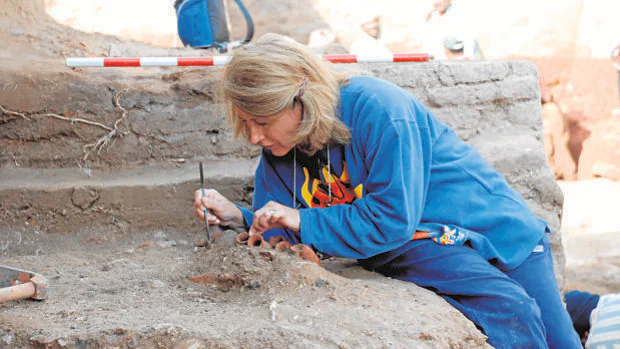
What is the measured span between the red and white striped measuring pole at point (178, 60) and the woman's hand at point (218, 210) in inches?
34.3

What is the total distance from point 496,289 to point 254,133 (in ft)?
2.88

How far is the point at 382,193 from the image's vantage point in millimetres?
1863

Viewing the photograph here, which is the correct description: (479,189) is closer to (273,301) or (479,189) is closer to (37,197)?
(273,301)

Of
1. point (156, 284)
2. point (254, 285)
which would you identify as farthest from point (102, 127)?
point (254, 285)

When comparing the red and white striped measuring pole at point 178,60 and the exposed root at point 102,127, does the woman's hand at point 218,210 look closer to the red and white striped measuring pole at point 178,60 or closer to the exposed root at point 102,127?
the exposed root at point 102,127

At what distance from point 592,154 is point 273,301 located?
8.58 metres

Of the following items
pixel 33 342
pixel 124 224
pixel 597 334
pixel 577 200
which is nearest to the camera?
pixel 33 342

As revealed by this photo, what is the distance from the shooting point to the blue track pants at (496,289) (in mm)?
1921

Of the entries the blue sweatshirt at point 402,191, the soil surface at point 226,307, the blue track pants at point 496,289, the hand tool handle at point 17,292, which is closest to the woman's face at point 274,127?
the blue sweatshirt at point 402,191

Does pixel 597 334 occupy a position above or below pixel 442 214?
below

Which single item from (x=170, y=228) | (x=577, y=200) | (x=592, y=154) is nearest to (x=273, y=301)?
(x=170, y=228)

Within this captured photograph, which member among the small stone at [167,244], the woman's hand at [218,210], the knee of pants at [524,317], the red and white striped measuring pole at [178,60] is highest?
the red and white striped measuring pole at [178,60]

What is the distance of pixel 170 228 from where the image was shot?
9.18 feet

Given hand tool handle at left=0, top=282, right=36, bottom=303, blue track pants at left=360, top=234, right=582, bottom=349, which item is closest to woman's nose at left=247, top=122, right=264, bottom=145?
blue track pants at left=360, top=234, right=582, bottom=349
